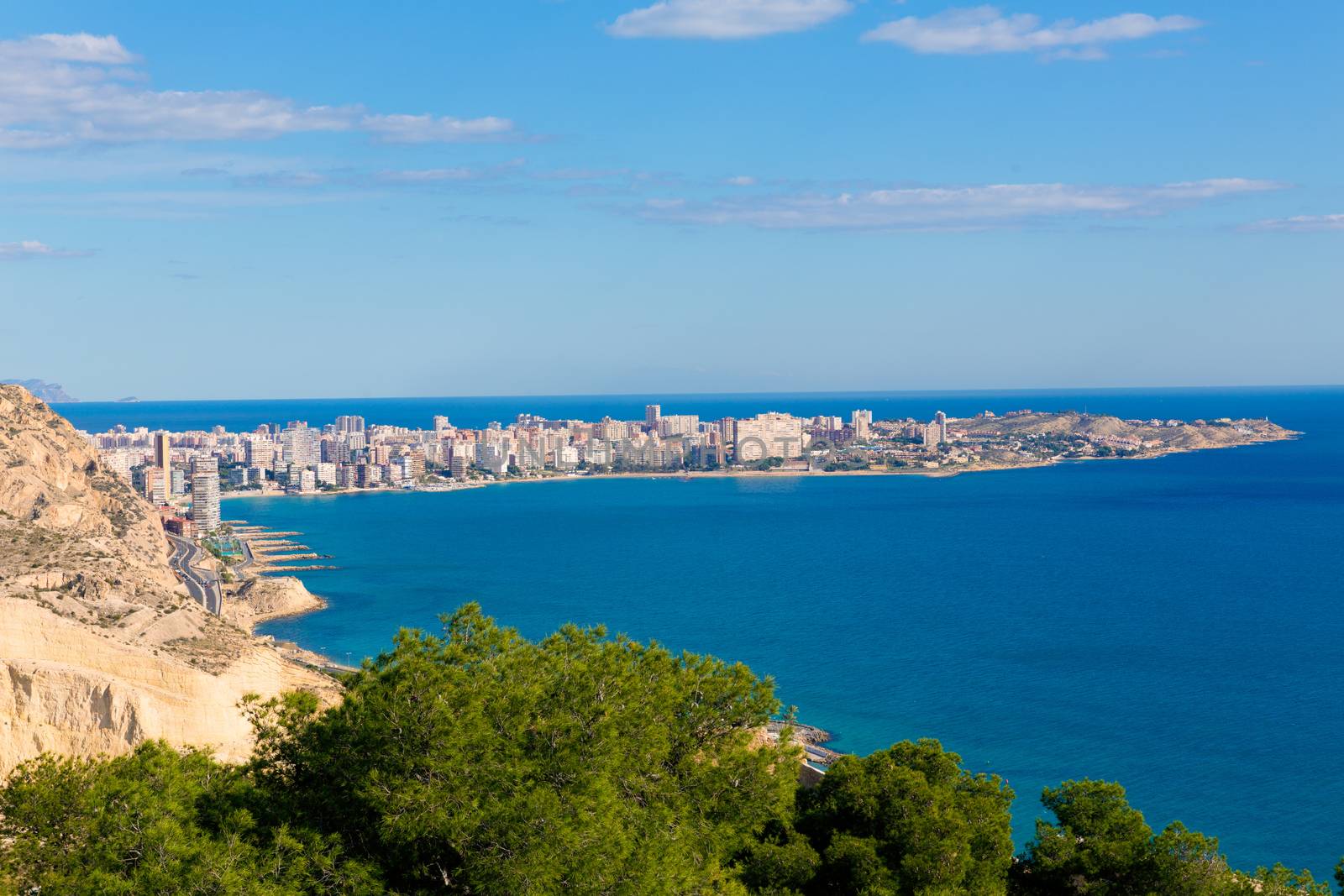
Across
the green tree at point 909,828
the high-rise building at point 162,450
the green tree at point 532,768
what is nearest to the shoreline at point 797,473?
the high-rise building at point 162,450

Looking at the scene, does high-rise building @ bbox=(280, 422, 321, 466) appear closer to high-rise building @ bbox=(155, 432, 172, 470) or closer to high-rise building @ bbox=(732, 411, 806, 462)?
high-rise building @ bbox=(155, 432, 172, 470)

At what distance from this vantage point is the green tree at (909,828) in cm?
1425

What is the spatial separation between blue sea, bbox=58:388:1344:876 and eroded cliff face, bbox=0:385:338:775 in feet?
43.6

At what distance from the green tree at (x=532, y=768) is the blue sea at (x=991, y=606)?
13887mm

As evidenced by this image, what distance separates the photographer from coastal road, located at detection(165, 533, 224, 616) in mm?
49131

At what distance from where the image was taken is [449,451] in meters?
132

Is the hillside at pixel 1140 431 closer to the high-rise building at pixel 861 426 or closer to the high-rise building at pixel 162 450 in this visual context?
A: the high-rise building at pixel 861 426

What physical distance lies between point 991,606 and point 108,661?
1471 inches

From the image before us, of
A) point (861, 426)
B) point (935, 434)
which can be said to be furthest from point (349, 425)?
point (935, 434)

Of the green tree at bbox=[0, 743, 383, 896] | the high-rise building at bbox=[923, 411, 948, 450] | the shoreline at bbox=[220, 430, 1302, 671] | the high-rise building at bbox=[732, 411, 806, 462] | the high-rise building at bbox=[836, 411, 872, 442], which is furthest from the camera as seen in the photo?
the high-rise building at bbox=[836, 411, 872, 442]

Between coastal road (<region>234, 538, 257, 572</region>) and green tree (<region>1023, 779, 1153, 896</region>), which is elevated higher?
green tree (<region>1023, 779, 1153, 896</region>)

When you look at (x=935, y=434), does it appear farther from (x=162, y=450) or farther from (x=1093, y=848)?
(x=1093, y=848)

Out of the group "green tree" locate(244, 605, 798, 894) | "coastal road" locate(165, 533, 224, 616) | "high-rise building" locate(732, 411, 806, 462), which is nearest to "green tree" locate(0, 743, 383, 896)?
"green tree" locate(244, 605, 798, 894)

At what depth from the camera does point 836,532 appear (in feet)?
256
